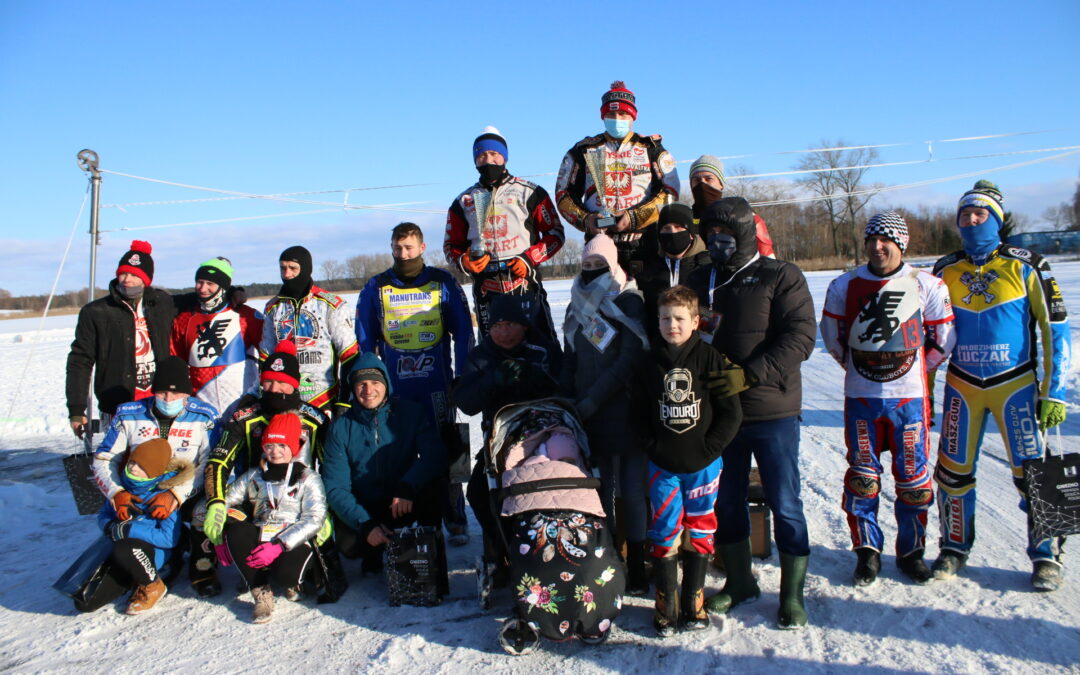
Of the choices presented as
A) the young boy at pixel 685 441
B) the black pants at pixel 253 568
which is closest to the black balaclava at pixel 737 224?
the young boy at pixel 685 441

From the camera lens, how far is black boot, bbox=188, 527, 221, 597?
15.1 ft

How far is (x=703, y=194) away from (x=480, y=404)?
2287 millimetres

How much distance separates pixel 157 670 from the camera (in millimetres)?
3723

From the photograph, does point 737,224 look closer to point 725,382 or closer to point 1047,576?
point 725,382

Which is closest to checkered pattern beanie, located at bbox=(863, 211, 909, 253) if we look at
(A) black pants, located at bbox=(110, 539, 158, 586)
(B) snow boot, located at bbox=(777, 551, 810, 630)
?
(B) snow boot, located at bbox=(777, 551, 810, 630)

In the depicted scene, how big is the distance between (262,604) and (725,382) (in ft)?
9.84

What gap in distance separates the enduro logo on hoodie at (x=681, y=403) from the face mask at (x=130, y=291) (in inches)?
169

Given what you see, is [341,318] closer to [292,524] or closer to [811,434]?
[292,524]

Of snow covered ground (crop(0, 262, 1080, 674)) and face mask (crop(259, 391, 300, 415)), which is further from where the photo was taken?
face mask (crop(259, 391, 300, 415))

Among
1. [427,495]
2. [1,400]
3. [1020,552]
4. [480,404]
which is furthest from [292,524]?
[1,400]

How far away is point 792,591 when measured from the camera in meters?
3.86

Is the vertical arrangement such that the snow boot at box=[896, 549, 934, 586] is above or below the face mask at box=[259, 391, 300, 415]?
below

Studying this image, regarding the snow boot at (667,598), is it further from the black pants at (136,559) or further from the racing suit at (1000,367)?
the black pants at (136,559)

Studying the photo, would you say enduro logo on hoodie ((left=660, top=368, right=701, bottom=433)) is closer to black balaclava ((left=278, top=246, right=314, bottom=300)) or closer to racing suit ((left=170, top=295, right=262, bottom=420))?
black balaclava ((left=278, top=246, right=314, bottom=300))
